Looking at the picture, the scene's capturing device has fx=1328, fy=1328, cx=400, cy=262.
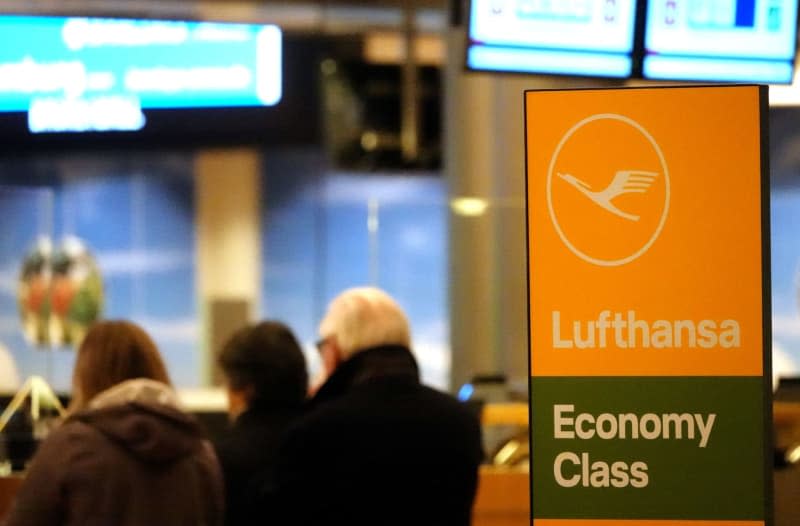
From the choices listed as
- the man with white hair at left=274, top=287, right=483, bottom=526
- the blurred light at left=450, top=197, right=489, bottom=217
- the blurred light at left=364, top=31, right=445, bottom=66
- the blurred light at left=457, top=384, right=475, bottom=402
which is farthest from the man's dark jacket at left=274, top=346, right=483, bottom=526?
the blurred light at left=364, top=31, right=445, bottom=66

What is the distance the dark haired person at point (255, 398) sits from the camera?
3.04 metres

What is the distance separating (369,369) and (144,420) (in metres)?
0.48

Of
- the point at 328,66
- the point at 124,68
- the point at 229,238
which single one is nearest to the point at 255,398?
the point at 124,68

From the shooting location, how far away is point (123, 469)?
2703 mm

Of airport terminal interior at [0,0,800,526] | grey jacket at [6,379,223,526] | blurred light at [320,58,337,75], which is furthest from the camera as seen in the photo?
blurred light at [320,58,337,75]

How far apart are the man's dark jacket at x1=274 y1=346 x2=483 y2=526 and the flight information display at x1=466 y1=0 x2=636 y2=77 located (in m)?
1.69

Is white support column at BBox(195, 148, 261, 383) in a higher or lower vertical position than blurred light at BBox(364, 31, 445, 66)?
lower

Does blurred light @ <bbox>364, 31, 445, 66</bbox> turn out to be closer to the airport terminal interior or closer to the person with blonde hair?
the airport terminal interior

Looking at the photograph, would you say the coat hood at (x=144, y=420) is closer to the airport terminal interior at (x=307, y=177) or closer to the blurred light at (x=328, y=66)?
the airport terminal interior at (x=307, y=177)

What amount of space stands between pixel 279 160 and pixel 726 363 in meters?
8.81

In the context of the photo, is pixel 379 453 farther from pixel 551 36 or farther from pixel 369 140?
pixel 369 140

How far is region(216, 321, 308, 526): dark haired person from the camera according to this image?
3035 mm

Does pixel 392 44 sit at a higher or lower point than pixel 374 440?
higher

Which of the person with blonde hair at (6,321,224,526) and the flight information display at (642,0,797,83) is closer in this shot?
the person with blonde hair at (6,321,224,526)
